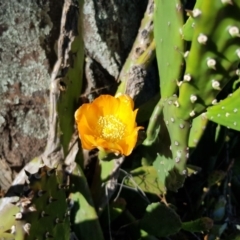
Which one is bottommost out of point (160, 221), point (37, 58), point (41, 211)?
point (160, 221)

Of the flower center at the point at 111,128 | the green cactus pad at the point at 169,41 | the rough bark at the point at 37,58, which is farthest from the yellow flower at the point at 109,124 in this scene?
the rough bark at the point at 37,58

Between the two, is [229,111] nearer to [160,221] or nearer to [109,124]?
[109,124]

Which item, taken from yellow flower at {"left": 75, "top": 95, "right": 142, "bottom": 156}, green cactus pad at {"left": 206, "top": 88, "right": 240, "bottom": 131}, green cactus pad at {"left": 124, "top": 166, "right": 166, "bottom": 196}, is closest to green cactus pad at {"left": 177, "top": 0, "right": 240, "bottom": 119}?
green cactus pad at {"left": 206, "top": 88, "right": 240, "bottom": 131}

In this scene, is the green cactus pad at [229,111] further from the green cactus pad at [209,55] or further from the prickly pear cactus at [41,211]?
the prickly pear cactus at [41,211]

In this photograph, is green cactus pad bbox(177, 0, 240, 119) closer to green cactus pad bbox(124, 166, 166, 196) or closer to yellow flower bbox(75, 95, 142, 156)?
yellow flower bbox(75, 95, 142, 156)

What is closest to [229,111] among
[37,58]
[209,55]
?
[209,55]

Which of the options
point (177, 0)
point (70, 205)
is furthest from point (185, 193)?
point (177, 0)
